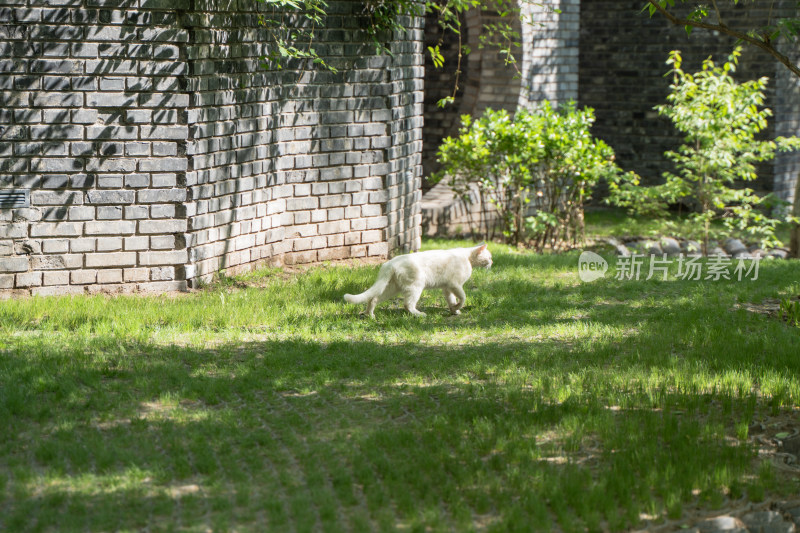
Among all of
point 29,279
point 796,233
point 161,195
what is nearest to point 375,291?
point 161,195

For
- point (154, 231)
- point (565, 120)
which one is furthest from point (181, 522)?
point (565, 120)

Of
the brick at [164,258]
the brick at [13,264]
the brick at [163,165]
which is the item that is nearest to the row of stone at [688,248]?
the brick at [164,258]

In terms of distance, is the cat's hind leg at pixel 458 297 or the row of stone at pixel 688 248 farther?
the row of stone at pixel 688 248

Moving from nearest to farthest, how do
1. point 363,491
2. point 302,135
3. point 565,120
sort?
1. point 363,491
2. point 302,135
3. point 565,120

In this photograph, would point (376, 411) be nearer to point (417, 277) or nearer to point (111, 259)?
point (417, 277)

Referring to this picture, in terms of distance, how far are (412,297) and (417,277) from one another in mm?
226

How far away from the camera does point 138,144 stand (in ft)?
30.5

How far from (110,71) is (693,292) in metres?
6.28

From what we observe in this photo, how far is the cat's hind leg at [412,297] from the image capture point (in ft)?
28.2

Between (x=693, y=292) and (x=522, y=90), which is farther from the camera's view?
(x=522, y=90)

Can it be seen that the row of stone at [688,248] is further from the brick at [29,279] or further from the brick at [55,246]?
the brick at [29,279]

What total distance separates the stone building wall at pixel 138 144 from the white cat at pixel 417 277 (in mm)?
2143

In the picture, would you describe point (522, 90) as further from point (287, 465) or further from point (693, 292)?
point (287, 465)

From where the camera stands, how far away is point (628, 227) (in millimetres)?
18266
